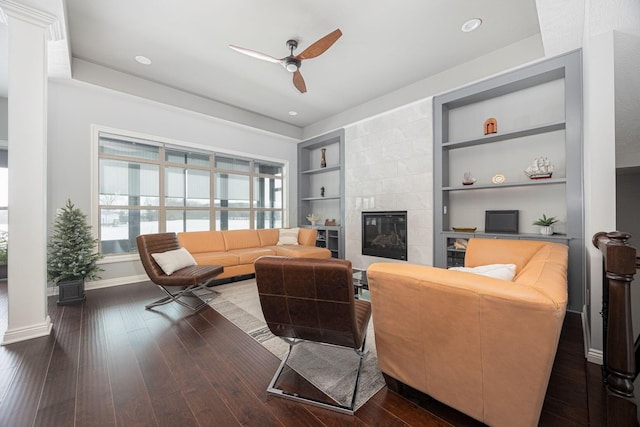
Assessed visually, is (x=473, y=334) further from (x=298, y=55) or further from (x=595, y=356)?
(x=298, y=55)

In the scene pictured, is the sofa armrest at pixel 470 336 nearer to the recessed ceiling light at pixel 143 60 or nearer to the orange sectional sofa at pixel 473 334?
the orange sectional sofa at pixel 473 334

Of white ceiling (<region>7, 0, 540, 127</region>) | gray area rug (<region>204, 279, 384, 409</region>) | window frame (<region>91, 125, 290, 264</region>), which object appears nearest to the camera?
gray area rug (<region>204, 279, 384, 409</region>)

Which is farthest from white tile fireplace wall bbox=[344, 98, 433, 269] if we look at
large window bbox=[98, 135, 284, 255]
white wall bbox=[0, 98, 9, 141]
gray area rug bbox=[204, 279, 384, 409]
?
white wall bbox=[0, 98, 9, 141]

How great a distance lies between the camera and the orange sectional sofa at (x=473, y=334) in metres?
1.02

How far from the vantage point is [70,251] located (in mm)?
3219

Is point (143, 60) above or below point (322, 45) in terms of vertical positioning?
above

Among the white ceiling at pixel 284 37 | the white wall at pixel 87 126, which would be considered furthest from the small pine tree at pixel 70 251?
the white ceiling at pixel 284 37

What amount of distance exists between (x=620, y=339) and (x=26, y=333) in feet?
13.4

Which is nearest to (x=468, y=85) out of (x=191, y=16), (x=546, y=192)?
(x=546, y=192)

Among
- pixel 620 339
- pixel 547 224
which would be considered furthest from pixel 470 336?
pixel 547 224

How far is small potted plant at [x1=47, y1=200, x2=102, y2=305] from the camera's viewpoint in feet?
10.4

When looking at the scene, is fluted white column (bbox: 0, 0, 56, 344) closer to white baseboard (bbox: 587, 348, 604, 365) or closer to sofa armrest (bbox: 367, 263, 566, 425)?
sofa armrest (bbox: 367, 263, 566, 425)

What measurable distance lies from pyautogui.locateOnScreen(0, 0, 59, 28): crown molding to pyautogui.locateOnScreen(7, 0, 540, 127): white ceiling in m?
0.44

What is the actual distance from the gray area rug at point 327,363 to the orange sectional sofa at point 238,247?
1.28 m
